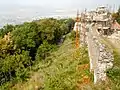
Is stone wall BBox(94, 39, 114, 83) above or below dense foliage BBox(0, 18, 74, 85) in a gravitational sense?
above

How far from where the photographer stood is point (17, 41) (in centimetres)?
3259

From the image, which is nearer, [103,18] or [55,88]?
[55,88]

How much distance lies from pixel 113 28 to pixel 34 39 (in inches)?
428

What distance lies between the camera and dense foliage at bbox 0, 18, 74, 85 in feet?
90.1

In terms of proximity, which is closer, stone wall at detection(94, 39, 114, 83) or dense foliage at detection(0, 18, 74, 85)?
stone wall at detection(94, 39, 114, 83)

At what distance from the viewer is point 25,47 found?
1324 inches

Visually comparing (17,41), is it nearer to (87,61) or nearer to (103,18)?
(103,18)

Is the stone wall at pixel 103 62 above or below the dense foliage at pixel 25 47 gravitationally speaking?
above

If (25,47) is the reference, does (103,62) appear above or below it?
above

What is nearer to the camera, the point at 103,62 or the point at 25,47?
the point at 103,62

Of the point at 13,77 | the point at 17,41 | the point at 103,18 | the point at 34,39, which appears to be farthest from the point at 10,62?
the point at 103,18

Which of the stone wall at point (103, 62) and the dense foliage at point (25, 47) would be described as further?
the dense foliage at point (25, 47)

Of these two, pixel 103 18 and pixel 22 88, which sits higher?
pixel 103 18

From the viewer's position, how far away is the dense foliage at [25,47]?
27.5 meters
